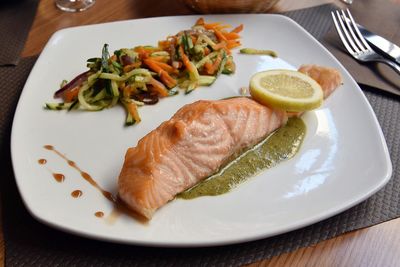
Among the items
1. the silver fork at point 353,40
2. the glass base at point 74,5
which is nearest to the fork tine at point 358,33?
the silver fork at point 353,40

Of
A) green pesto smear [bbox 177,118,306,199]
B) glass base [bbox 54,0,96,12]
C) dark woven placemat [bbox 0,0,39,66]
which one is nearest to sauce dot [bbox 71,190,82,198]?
green pesto smear [bbox 177,118,306,199]

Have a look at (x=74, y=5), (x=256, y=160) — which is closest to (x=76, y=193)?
(x=256, y=160)

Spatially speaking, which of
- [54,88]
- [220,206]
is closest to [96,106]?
[54,88]

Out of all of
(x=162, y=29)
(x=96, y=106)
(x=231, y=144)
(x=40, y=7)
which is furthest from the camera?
(x=40, y=7)

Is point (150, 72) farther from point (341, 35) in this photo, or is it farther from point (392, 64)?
point (392, 64)

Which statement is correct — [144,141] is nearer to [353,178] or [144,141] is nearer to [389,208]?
[353,178]

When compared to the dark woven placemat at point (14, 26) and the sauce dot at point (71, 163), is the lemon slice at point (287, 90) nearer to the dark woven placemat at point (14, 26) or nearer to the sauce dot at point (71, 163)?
the sauce dot at point (71, 163)
